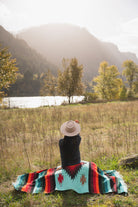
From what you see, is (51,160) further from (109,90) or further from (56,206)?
(109,90)

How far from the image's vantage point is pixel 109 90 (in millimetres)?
34688

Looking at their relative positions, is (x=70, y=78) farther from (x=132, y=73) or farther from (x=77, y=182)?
(x=77, y=182)

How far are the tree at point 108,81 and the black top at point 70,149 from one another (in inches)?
1292

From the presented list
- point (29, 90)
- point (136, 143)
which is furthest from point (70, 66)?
point (29, 90)

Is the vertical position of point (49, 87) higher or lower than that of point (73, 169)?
higher

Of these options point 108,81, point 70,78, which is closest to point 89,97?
point 108,81

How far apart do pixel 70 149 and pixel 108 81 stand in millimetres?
33120

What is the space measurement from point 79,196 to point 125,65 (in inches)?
1636

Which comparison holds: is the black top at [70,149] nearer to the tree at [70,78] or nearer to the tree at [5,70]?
the tree at [5,70]

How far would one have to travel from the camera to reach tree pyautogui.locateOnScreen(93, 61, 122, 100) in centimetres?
3391

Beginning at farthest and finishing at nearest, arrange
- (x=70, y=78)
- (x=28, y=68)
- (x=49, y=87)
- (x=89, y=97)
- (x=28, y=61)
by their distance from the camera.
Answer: (x=28, y=61) → (x=28, y=68) → (x=89, y=97) → (x=49, y=87) → (x=70, y=78)

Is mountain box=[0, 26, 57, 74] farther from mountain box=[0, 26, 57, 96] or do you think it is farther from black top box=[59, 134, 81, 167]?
black top box=[59, 134, 81, 167]

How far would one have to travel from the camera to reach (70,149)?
9.72 ft

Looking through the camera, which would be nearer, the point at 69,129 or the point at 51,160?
the point at 69,129
